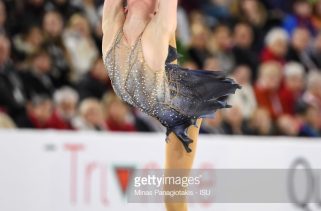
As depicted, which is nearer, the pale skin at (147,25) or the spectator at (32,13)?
the pale skin at (147,25)

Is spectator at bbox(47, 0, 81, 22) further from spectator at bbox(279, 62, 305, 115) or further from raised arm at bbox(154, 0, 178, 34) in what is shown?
raised arm at bbox(154, 0, 178, 34)

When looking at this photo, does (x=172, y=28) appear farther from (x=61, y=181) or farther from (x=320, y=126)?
(x=320, y=126)

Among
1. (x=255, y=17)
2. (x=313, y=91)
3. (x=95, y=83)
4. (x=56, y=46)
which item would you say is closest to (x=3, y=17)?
(x=56, y=46)

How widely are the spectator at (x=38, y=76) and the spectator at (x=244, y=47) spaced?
7.45ft

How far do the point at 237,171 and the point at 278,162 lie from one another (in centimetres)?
38

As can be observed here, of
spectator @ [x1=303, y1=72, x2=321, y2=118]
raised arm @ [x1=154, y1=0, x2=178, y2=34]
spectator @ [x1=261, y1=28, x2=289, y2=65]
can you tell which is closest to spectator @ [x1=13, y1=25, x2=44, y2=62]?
spectator @ [x1=261, y1=28, x2=289, y2=65]

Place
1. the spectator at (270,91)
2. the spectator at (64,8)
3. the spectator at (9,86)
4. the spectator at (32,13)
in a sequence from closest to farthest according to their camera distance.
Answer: the spectator at (9,86)
the spectator at (32,13)
the spectator at (64,8)
the spectator at (270,91)

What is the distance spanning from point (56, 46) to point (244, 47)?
226 centimetres

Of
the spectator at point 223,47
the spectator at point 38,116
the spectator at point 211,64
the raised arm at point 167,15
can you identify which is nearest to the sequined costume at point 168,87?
the raised arm at point 167,15

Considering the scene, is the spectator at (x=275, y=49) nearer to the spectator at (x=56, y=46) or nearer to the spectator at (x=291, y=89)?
the spectator at (x=291, y=89)

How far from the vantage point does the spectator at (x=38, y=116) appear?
7.03 m

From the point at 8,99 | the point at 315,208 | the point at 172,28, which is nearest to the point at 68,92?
the point at 8,99

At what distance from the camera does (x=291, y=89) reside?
28.2 feet

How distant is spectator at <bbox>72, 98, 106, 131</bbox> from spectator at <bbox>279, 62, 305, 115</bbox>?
2.22 m
